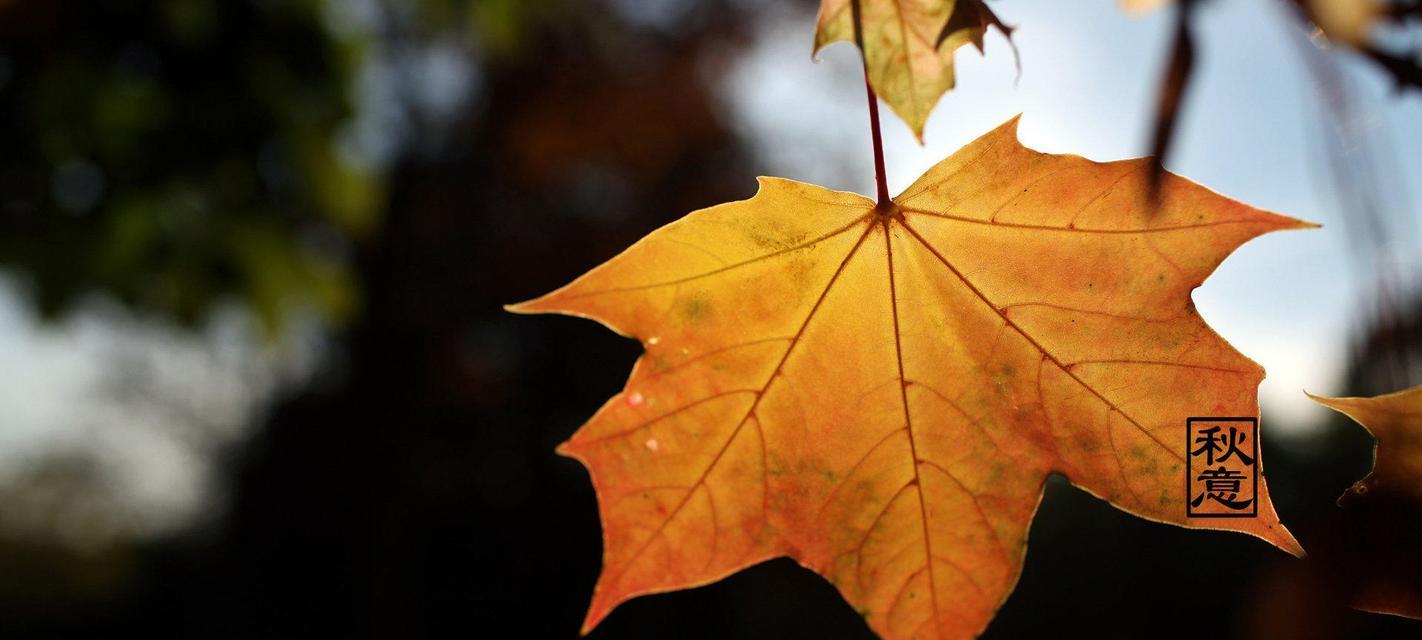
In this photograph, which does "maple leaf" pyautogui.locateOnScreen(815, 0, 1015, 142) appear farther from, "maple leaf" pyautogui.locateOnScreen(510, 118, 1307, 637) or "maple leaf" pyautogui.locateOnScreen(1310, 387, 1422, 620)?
"maple leaf" pyautogui.locateOnScreen(1310, 387, 1422, 620)

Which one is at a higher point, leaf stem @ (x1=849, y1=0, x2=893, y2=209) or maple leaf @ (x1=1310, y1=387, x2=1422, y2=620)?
leaf stem @ (x1=849, y1=0, x2=893, y2=209)

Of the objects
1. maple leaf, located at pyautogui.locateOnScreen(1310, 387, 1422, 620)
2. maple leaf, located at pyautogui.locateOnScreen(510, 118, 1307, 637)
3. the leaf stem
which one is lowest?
maple leaf, located at pyautogui.locateOnScreen(1310, 387, 1422, 620)

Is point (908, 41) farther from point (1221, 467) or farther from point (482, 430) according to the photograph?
point (482, 430)

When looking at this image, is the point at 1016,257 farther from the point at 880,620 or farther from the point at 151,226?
the point at 151,226

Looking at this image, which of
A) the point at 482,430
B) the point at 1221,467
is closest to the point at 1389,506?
the point at 1221,467

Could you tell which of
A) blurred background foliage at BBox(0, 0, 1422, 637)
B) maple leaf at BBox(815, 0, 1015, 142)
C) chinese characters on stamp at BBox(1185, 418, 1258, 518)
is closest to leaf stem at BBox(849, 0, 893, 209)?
maple leaf at BBox(815, 0, 1015, 142)

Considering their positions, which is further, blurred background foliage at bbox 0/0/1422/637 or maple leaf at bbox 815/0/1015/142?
blurred background foliage at bbox 0/0/1422/637

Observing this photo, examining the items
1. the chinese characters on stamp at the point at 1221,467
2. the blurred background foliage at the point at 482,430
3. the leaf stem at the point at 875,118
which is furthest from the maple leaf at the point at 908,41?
the blurred background foliage at the point at 482,430

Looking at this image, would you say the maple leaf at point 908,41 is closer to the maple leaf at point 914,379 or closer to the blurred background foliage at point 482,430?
the maple leaf at point 914,379
